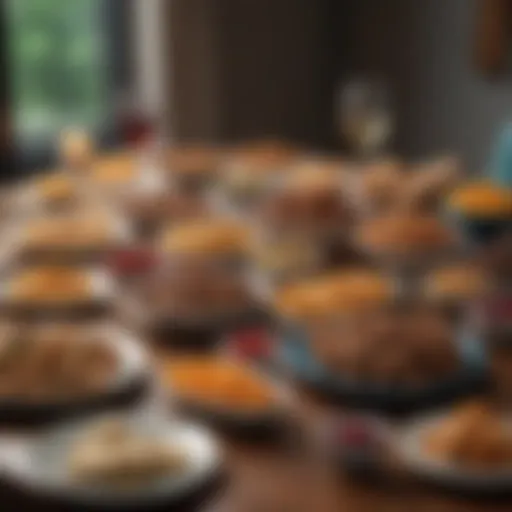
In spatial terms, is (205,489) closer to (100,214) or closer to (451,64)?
(100,214)

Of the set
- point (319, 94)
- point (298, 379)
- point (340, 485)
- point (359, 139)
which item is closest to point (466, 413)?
point (340, 485)

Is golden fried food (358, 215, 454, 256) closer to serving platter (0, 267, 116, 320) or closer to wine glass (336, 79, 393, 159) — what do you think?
serving platter (0, 267, 116, 320)

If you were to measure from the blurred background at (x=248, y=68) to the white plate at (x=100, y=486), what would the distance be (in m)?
2.39

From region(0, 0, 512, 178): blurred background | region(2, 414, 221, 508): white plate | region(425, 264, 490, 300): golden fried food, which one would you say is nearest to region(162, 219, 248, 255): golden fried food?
region(425, 264, 490, 300): golden fried food

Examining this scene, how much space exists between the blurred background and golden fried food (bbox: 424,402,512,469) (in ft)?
7.96

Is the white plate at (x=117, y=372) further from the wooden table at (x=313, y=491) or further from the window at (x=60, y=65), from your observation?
the window at (x=60, y=65)

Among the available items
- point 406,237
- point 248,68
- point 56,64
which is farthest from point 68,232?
point 248,68

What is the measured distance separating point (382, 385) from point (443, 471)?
8.7 inches

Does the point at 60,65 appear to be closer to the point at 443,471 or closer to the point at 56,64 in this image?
the point at 56,64

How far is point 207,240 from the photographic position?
206 centimetres

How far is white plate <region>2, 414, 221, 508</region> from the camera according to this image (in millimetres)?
1108

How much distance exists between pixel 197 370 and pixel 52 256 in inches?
26.8

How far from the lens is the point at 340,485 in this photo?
1.20 m

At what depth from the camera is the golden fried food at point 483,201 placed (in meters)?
2.16
